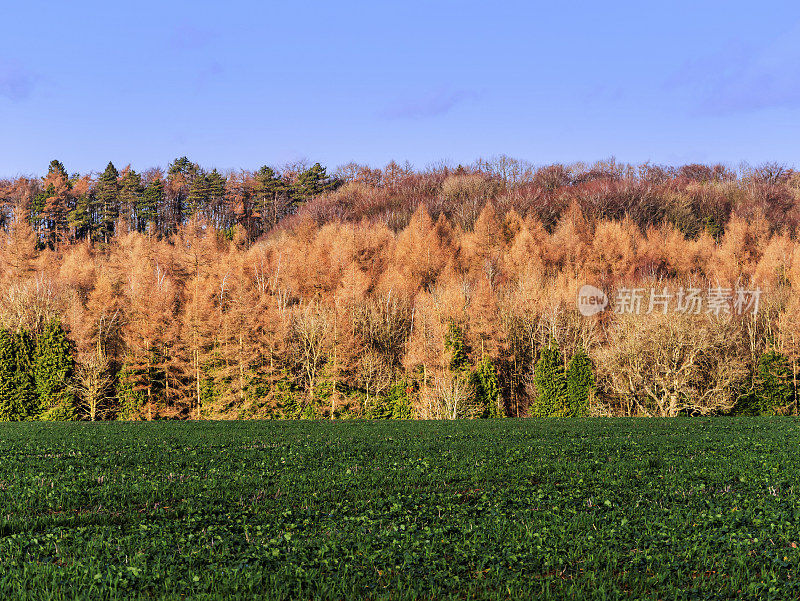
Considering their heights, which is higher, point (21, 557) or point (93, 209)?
point (93, 209)

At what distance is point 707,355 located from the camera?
186 ft

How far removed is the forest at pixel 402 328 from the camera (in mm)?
57781

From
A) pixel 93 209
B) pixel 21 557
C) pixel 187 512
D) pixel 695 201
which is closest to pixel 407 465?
pixel 187 512

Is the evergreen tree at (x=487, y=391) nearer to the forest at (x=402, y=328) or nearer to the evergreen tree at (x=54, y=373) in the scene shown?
the forest at (x=402, y=328)

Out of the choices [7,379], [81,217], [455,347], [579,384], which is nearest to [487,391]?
[455,347]

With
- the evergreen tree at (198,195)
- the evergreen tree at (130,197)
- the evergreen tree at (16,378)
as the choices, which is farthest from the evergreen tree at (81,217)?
the evergreen tree at (16,378)

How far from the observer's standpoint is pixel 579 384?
5812 centimetres

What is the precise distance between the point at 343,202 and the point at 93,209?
54867mm

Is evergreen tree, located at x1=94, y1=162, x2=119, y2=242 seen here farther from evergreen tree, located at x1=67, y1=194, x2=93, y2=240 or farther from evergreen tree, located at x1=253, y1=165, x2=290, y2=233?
evergreen tree, located at x1=253, y1=165, x2=290, y2=233

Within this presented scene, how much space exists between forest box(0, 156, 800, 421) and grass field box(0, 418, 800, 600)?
3358 centimetres

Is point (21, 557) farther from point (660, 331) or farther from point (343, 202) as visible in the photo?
point (343, 202)

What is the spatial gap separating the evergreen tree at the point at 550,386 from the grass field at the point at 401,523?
3330 centimetres

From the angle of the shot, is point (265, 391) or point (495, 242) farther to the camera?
point (495, 242)

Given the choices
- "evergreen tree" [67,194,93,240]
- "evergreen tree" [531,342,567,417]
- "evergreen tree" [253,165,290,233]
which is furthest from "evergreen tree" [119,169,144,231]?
"evergreen tree" [531,342,567,417]
